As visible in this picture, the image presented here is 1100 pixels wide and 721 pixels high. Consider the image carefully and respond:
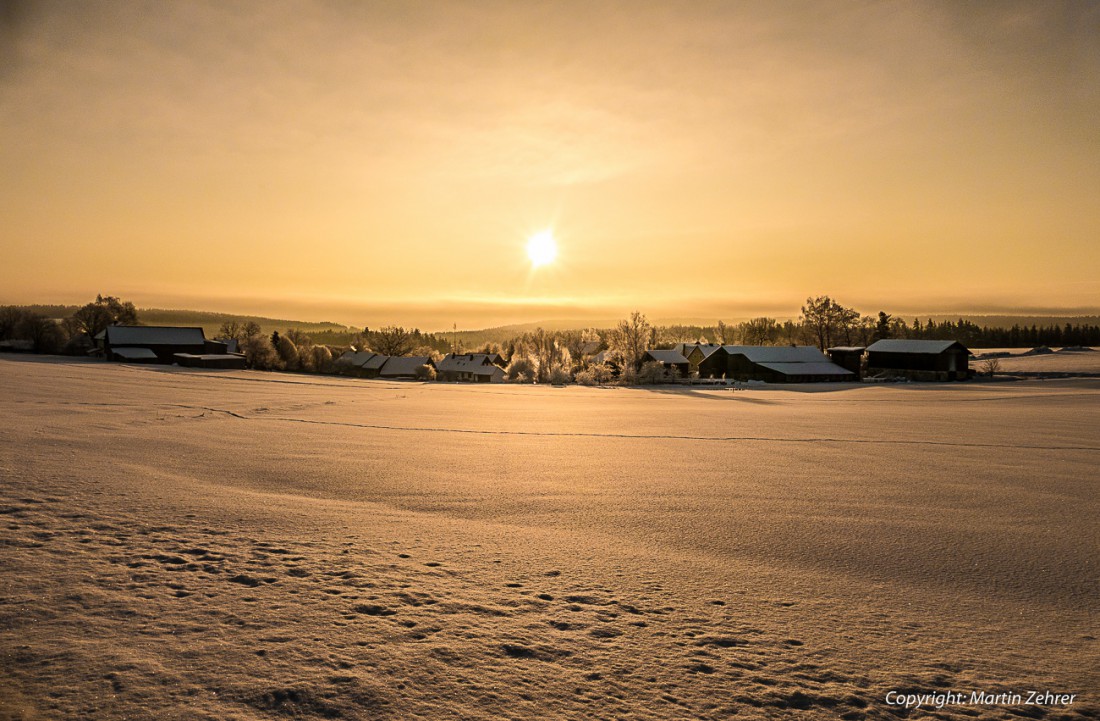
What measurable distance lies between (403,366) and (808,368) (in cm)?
6979

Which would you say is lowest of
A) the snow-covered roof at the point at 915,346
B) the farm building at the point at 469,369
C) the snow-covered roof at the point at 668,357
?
the farm building at the point at 469,369

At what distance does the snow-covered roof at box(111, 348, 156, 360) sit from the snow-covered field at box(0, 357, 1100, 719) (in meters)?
68.9

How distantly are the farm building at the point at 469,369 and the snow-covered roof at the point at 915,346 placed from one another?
58.4m

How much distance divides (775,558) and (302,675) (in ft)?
16.4

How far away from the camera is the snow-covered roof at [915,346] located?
7094 cm

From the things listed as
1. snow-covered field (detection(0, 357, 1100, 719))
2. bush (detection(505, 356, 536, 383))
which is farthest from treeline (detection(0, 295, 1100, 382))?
snow-covered field (detection(0, 357, 1100, 719))

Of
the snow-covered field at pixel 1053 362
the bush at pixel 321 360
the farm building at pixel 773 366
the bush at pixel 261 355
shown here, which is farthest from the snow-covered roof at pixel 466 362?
the snow-covered field at pixel 1053 362

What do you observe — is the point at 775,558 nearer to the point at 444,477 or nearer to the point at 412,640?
the point at 412,640

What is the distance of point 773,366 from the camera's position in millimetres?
74625

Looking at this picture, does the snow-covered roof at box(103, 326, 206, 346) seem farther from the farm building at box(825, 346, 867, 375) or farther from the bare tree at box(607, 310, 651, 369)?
the farm building at box(825, 346, 867, 375)

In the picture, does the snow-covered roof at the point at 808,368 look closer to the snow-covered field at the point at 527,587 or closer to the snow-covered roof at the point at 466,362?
the snow-covered roof at the point at 466,362

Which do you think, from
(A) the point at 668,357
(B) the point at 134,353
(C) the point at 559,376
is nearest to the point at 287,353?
(B) the point at 134,353

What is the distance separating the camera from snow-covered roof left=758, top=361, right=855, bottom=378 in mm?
73188

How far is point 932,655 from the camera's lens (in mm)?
4098
